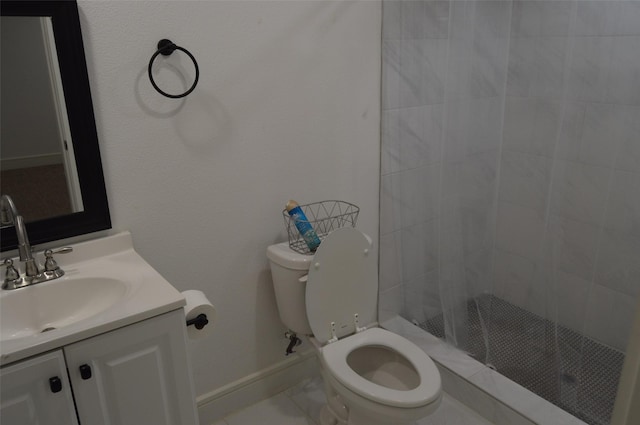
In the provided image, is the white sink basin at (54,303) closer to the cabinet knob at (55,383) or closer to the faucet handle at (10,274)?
the faucet handle at (10,274)

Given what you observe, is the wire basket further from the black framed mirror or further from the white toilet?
the black framed mirror

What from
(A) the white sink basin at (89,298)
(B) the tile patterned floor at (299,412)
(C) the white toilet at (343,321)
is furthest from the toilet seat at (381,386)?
(A) the white sink basin at (89,298)

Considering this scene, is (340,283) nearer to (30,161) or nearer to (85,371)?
(85,371)

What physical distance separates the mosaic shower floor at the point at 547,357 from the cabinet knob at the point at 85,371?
168 centimetres

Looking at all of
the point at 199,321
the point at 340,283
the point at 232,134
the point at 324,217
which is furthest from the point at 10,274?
the point at 324,217

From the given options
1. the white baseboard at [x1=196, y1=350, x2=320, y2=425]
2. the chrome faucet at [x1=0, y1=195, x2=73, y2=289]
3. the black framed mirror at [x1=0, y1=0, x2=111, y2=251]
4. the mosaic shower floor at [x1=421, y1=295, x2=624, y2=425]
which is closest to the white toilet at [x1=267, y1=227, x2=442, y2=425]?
the white baseboard at [x1=196, y1=350, x2=320, y2=425]

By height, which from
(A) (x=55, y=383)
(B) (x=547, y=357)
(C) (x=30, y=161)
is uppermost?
(C) (x=30, y=161)

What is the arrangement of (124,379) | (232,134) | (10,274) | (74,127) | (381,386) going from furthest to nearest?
(232,134)
(381,386)
(74,127)
(10,274)
(124,379)

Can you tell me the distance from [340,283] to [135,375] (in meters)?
0.84

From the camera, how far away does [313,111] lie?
79.0 inches

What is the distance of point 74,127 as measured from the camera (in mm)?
1523

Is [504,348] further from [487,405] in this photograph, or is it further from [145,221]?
[145,221]

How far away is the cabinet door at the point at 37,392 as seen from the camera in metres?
1.13

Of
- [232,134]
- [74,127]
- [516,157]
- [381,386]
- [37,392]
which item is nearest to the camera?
[37,392]
